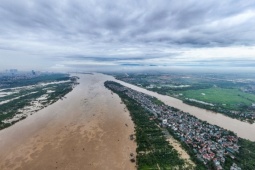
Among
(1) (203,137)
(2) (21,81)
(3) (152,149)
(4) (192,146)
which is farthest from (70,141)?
(2) (21,81)

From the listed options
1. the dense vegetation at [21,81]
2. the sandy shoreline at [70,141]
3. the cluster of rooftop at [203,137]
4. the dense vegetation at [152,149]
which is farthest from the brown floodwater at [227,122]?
the dense vegetation at [21,81]

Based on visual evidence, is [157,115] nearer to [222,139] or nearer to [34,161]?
[222,139]

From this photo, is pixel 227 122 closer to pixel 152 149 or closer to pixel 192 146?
pixel 192 146

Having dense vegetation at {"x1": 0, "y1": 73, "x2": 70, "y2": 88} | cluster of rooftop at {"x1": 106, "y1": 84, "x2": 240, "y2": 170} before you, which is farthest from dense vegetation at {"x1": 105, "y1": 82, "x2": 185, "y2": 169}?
dense vegetation at {"x1": 0, "y1": 73, "x2": 70, "y2": 88}

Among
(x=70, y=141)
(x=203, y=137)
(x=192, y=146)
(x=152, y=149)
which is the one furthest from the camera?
(x=203, y=137)

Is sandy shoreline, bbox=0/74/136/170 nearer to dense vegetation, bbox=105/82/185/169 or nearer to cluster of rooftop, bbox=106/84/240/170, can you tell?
dense vegetation, bbox=105/82/185/169
